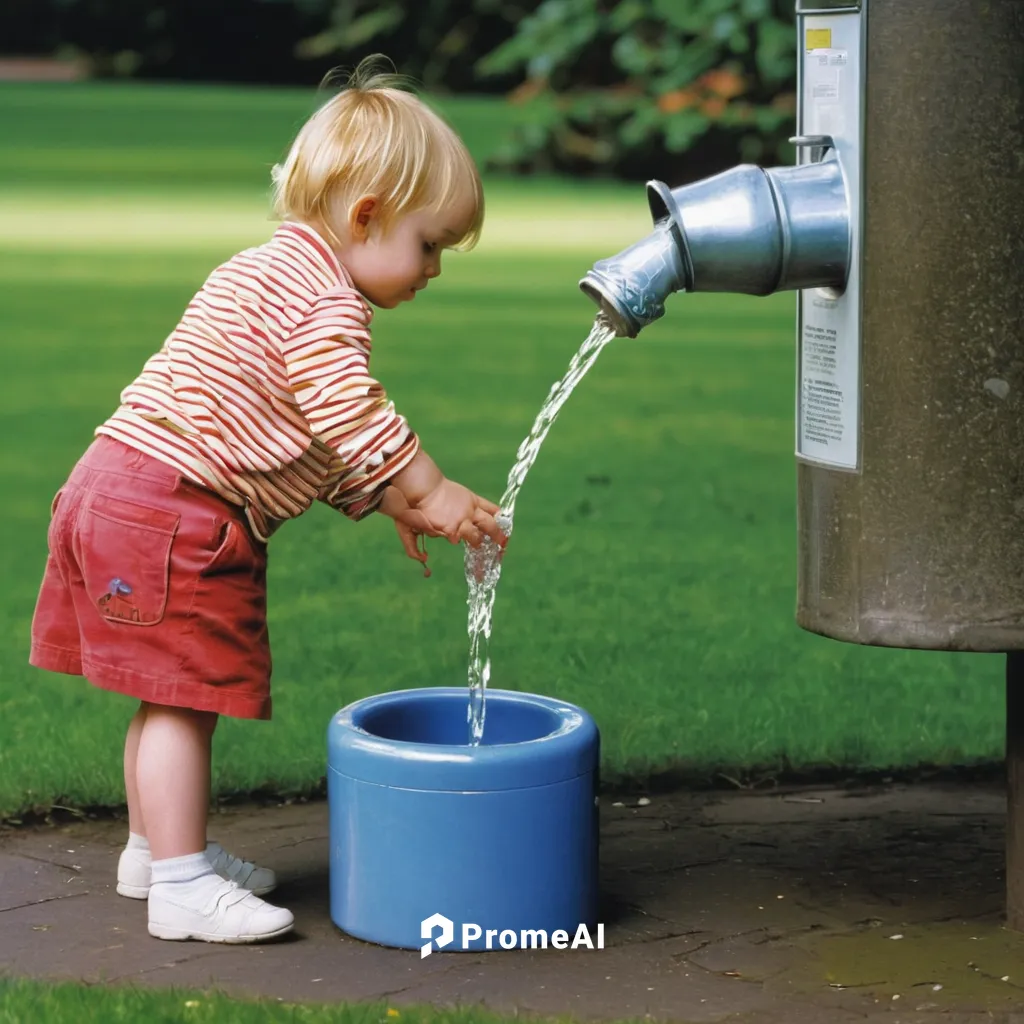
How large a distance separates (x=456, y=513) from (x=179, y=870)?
688mm

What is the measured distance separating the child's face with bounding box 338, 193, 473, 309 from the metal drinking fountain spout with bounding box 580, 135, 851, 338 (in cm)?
34

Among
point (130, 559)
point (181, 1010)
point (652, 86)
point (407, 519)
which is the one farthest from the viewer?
point (652, 86)

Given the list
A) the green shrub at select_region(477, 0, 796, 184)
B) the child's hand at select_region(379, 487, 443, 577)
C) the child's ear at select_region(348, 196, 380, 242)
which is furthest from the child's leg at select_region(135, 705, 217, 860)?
the green shrub at select_region(477, 0, 796, 184)

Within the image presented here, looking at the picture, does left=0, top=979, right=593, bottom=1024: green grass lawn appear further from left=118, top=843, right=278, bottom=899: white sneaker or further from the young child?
left=118, top=843, right=278, bottom=899: white sneaker

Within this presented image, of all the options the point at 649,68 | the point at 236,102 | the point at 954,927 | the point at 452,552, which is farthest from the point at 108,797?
the point at 236,102

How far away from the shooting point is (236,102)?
105 feet

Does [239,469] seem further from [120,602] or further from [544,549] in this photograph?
[544,549]

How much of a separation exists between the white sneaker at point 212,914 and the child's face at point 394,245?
94 cm

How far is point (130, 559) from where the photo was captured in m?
3.24

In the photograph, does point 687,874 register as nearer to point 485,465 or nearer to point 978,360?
point 978,360

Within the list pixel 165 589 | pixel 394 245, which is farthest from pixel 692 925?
pixel 394 245

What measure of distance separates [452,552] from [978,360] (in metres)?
3.23

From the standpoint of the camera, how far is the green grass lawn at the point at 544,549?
4.28 metres

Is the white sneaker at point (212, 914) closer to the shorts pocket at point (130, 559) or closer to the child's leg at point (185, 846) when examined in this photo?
the child's leg at point (185, 846)
